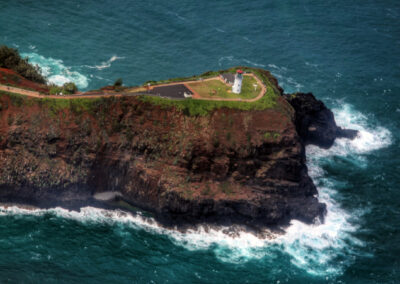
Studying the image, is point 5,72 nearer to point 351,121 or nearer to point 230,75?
point 230,75

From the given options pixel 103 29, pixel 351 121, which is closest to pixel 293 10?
pixel 351 121

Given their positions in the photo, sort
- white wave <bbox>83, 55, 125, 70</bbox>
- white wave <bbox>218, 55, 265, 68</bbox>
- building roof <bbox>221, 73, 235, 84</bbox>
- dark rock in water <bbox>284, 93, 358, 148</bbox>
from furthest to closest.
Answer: white wave <bbox>218, 55, 265, 68</bbox>
white wave <bbox>83, 55, 125, 70</bbox>
dark rock in water <bbox>284, 93, 358, 148</bbox>
building roof <bbox>221, 73, 235, 84</bbox>

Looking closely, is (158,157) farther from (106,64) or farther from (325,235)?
(106,64)

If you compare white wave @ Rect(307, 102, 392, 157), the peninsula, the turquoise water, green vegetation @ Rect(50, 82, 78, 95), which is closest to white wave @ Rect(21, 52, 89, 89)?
the turquoise water

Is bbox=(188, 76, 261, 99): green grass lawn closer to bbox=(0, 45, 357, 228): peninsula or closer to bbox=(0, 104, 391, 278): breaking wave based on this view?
bbox=(0, 45, 357, 228): peninsula

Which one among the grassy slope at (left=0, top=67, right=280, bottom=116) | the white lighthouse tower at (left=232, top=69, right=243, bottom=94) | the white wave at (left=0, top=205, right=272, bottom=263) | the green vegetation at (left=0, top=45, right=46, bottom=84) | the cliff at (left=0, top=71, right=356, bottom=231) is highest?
the white lighthouse tower at (left=232, top=69, right=243, bottom=94)
